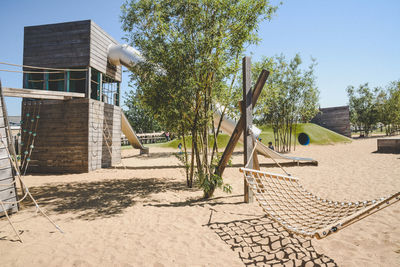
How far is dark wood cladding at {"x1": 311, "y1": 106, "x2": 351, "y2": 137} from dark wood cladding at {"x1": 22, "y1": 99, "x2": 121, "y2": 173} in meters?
27.7

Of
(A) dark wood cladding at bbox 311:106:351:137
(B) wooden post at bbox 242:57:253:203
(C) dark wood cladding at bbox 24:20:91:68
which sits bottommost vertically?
Answer: (B) wooden post at bbox 242:57:253:203

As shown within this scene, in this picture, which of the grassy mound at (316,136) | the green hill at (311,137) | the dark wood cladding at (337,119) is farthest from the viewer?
the dark wood cladding at (337,119)

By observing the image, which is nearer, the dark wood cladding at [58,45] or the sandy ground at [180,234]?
the sandy ground at [180,234]

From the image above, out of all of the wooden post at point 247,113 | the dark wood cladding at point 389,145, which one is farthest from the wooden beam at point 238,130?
the dark wood cladding at point 389,145

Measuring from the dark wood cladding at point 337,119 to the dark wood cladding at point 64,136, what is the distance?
90.7ft

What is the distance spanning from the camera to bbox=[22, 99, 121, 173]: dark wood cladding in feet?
31.3

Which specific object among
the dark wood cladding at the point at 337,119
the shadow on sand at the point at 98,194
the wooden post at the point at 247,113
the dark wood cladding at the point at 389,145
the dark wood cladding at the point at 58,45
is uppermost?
the dark wood cladding at the point at 58,45

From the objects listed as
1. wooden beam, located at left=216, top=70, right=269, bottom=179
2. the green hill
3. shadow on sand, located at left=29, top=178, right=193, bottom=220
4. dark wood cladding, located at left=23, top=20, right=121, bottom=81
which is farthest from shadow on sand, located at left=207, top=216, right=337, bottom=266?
the green hill

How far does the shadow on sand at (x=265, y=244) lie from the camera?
287 centimetres

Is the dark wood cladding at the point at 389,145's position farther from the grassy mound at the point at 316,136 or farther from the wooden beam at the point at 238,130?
the wooden beam at the point at 238,130

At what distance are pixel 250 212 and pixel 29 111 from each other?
431 inches

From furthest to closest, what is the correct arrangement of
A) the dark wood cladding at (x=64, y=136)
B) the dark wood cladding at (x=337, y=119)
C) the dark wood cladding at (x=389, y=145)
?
the dark wood cladding at (x=337, y=119), the dark wood cladding at (x=389, y=145), the dark wood cladding at (x=64, y=136)

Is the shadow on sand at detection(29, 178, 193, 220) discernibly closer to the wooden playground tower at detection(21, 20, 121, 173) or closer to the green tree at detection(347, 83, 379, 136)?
the wooden playground tower at detection(21, 20, 121, 173)

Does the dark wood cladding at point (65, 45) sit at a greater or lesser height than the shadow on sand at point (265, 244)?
greater
